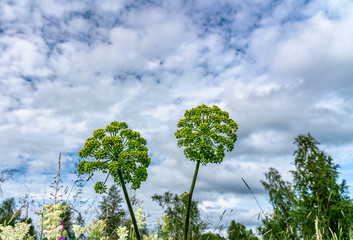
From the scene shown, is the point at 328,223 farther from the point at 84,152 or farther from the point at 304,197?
the point at 84,152

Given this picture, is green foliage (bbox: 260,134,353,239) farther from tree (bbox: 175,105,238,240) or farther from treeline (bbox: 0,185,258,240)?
tree (bbox: 175,105,238,240)

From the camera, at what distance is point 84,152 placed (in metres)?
8.63

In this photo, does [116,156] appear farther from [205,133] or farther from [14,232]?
[14,232]

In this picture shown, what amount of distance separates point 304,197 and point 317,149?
340 cm

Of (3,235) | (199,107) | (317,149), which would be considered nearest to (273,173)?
(317,149)

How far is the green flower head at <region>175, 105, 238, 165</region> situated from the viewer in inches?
336

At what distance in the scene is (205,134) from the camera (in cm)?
888

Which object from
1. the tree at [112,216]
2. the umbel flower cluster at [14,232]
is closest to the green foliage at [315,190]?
the tree at [112,216]

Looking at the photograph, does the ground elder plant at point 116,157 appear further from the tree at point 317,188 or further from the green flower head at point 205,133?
the tree at point 317,188

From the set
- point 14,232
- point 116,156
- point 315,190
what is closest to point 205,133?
point 116,156

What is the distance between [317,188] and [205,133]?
13.1 metres

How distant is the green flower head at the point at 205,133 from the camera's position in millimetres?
8539

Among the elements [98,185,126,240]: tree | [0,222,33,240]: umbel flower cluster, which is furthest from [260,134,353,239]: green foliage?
[0,222,33,240]: umbel flower cluster

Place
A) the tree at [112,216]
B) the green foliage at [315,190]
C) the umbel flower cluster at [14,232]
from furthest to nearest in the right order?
the green foliage at [315,190] < the tree at [112,216] < the umbel flower cluster at [14,232]
